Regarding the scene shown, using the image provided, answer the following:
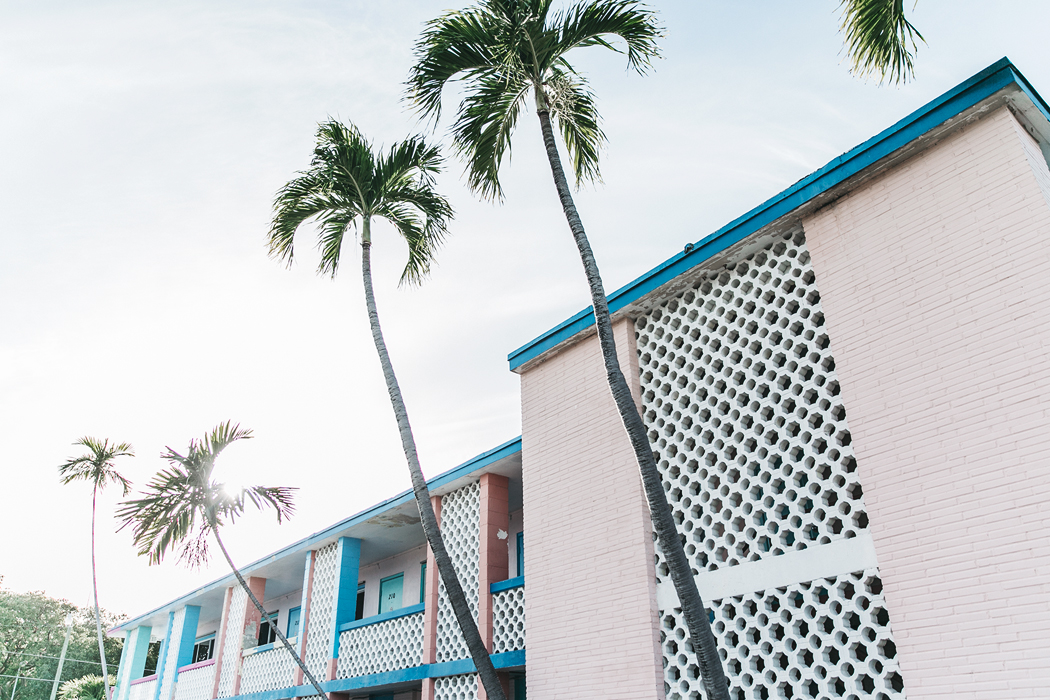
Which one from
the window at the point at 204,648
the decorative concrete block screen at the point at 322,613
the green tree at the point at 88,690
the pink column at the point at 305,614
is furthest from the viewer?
the green tree at the point at 88,690

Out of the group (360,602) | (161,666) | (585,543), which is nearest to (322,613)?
A: (360,602)

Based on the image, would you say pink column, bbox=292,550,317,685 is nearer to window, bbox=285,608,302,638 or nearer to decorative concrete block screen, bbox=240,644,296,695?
decorative concrete block screen, bbox=240,644,296,695

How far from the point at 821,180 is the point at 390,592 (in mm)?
12254

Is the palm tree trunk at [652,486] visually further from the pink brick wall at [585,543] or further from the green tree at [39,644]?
the green tree at [39,644]

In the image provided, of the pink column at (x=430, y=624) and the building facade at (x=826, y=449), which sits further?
the pink column at (x=430, y=624)

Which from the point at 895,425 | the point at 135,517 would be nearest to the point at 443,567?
the point at 895,425

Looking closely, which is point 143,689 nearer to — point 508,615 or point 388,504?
point 388,504

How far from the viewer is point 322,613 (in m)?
14.6

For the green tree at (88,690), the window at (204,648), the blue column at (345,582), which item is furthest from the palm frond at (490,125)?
the green tree at (88,690)

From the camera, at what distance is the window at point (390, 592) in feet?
51.8

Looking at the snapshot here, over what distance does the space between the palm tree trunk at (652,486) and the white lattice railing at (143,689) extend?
1970 cm

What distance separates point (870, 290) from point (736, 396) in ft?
5.77

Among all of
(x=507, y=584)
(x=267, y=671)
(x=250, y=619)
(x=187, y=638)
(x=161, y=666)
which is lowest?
(x=267, y=671)

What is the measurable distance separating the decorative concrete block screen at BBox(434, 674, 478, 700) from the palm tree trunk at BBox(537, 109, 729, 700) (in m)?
5.08
